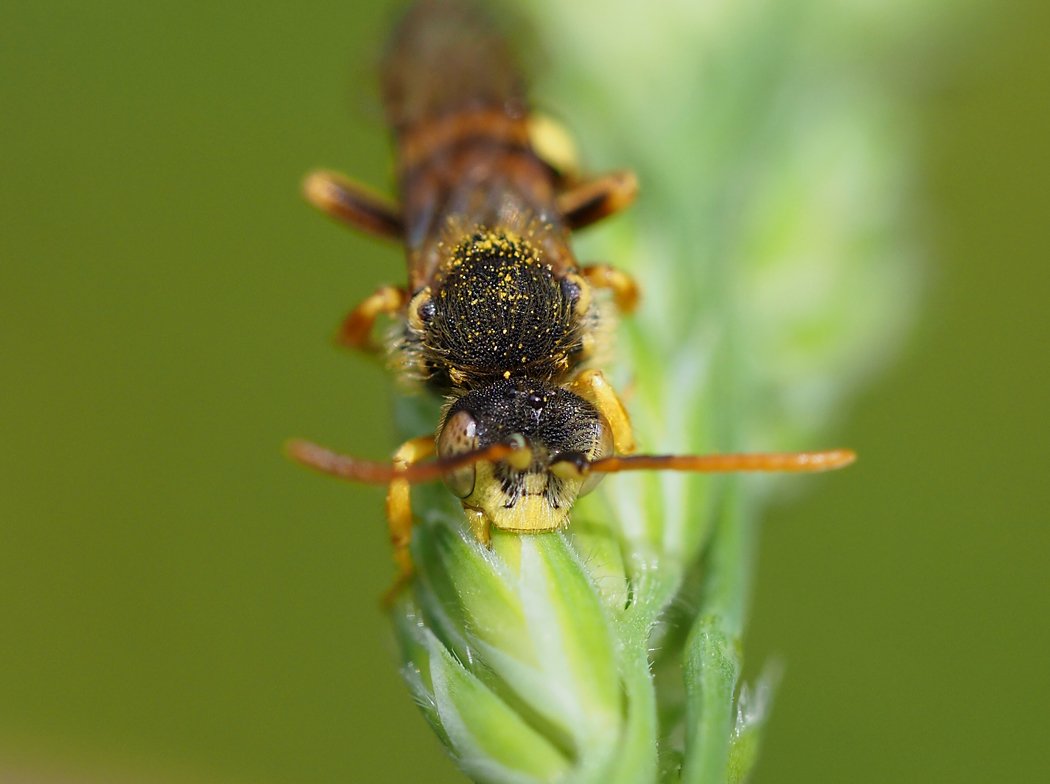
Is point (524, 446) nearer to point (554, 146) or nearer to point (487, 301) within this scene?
point (487, 301)

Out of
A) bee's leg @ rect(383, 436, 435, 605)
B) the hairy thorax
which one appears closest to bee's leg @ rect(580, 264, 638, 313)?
the hairy thorax

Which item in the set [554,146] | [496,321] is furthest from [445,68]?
[496,321]

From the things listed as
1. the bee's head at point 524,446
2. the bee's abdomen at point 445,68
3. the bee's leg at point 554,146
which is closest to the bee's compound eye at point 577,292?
the bee's head at point 524,446

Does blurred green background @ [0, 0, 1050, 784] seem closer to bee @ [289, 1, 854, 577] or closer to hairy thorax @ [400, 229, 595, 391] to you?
bee @ [289, 1, 854, 577]

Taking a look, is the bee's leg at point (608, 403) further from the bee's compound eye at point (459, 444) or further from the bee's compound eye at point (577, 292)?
the bee's compound eye at point (459, 444)

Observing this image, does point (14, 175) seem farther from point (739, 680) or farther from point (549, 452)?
point (739, 680)

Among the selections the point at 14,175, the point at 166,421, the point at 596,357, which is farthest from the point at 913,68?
the point at 14,175
